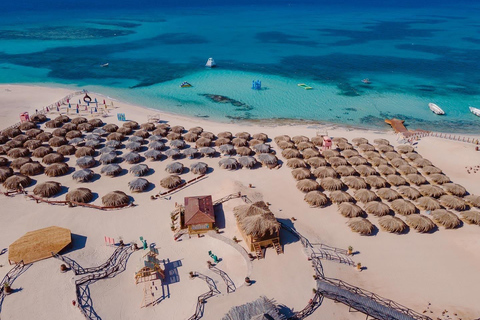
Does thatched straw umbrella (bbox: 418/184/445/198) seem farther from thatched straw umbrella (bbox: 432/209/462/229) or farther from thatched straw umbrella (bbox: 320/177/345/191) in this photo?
thatched straw umbrella (bbox: 320/177/345/191)

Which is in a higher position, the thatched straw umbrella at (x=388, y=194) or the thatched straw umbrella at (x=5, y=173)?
the thatched straw umbrella at (x=5, y=173)

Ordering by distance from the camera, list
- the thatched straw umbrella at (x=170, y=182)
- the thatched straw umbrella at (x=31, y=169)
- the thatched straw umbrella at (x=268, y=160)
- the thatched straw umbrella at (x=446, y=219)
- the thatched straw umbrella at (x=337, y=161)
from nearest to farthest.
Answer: the thatched straw umbrella at (x=446, y=219) < the thatched straw umbrella at (x=170, y=182) < the thatched straw umbrella at (x=31, y=169) < the thatched straw umbrella at (x=268, y=160) < the thatched straw umbrella at (x=337, y=161)

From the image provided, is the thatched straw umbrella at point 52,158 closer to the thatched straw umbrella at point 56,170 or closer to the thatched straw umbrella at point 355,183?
the thatched straw umbrella at point 56,170

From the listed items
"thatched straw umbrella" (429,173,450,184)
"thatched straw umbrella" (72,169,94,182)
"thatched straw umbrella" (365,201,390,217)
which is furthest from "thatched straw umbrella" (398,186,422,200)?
"thatched straw umbrella" (72,169,94,182)

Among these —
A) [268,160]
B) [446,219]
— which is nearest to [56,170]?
[268,160]

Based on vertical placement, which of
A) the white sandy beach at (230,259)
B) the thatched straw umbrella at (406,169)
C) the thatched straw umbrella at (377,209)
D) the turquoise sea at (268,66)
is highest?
the turquoise sea at (268,66)

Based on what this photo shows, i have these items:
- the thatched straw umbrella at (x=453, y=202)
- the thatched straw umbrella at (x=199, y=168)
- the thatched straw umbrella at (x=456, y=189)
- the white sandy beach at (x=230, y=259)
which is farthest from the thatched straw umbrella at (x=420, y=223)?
the thatched straw umbrella at (x=199, y=168)
